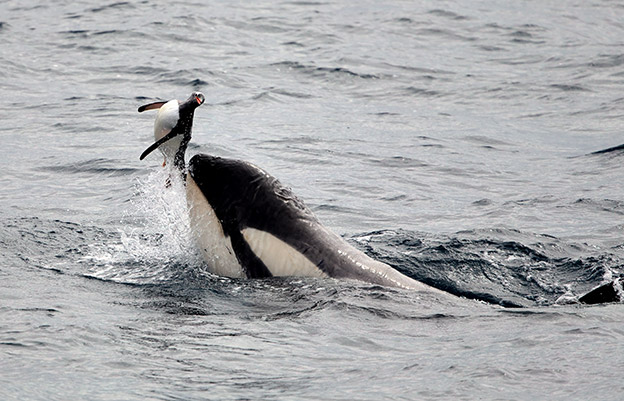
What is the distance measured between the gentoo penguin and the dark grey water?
182mm

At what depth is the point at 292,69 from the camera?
808 inches

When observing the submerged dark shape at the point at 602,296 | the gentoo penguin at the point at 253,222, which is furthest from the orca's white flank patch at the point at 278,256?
the submerged dark shape at the point at 602,296

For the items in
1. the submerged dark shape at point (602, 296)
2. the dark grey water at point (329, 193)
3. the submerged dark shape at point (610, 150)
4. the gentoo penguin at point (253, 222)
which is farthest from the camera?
the submerged dark shape at point (610, 150)

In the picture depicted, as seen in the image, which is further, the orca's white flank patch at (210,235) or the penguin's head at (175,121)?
the orca's white flank patch at (210,235)

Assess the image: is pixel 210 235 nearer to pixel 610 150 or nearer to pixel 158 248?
pixel 158 248

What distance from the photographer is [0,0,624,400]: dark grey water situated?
20.6 ft

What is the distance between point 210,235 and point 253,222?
1.46 feet

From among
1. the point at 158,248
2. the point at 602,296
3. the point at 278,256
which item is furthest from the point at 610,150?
the point at 278,256

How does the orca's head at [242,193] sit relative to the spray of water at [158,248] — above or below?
above

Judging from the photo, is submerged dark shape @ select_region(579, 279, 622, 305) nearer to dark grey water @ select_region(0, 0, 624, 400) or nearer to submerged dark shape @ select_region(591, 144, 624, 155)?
dark grey water @ select_region(0, 0, 624, 400)

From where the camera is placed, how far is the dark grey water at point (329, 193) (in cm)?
627

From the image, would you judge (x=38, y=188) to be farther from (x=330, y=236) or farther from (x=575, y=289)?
(x=575, y=289)

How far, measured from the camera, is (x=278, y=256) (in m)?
7.72

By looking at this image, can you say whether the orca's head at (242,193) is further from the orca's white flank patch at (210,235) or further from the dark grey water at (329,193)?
the dark grey water at (329,193)
